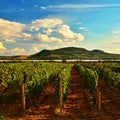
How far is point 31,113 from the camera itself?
1727 cm

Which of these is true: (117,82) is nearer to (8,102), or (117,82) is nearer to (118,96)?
(118,96)

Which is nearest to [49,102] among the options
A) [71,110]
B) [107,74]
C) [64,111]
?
[71,110]

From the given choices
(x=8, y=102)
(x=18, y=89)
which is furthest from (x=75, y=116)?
(x=18, y=89)

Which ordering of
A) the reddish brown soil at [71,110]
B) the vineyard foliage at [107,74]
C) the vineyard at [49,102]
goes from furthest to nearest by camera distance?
the vineyard foliage at [107,74] < the vineyard at [49,102] < the reddish brown soil at [71,110]

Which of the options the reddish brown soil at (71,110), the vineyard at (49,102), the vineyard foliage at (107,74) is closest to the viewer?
the reddish brown soil at (71,110)

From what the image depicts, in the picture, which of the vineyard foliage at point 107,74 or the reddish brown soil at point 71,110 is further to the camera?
the vineyard foliage at point 107,74

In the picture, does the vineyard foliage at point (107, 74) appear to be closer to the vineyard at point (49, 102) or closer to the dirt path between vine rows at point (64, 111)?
the vineyard at point (49, 102)

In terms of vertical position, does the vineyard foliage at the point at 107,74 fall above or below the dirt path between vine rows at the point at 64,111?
above

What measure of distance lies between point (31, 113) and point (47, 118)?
1.50 metres

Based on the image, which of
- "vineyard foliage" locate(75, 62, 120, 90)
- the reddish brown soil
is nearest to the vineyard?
the reddish brown soil

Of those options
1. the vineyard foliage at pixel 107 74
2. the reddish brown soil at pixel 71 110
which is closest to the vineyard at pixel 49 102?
the reddish brown soil at pixel 71 110

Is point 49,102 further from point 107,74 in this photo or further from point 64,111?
point 107,74

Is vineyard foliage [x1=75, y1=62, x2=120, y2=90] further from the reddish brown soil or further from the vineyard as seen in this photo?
the reddish brown soil

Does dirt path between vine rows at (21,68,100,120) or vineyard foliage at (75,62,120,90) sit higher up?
vineyard foliage at (75,62,120,90)
